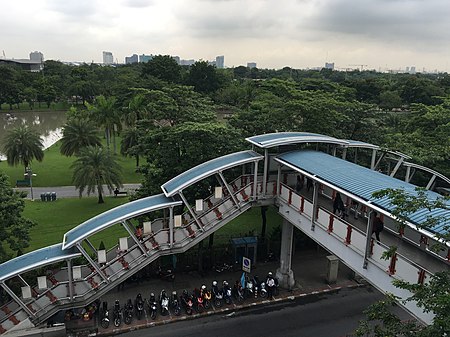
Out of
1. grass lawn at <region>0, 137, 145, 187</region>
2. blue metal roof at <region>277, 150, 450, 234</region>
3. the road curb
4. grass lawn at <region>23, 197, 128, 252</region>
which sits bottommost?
the road curb

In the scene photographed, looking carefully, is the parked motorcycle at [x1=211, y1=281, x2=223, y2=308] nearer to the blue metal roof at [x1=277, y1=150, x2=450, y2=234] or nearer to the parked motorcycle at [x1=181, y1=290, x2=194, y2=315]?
the parked motorcycle at [x1=181, y1=290, x2=194, y2=315]

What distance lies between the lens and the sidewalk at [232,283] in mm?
17297

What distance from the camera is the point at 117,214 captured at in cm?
1627

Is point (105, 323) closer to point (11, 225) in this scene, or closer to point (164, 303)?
point (164, 303)

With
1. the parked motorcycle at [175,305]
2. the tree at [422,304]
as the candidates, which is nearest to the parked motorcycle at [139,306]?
the parked motorcycle at [175,305]

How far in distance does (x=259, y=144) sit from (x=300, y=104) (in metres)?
7.71

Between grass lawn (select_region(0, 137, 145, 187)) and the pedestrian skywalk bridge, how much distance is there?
18.7 meters

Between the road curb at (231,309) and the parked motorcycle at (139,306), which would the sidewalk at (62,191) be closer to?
the parked motorcycle at (139,306)

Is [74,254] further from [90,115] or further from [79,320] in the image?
[90,115]

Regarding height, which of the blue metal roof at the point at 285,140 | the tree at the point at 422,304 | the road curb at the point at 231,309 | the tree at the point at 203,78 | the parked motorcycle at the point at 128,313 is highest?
the tree at the point at 203,78

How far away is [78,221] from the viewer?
27.2 m

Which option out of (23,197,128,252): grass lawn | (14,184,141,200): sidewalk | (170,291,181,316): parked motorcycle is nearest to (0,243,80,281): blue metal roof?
(170,291,181,316): parked motorcycle

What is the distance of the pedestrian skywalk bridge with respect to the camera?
13281 millimetres

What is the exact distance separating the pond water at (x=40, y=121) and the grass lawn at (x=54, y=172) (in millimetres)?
17530
